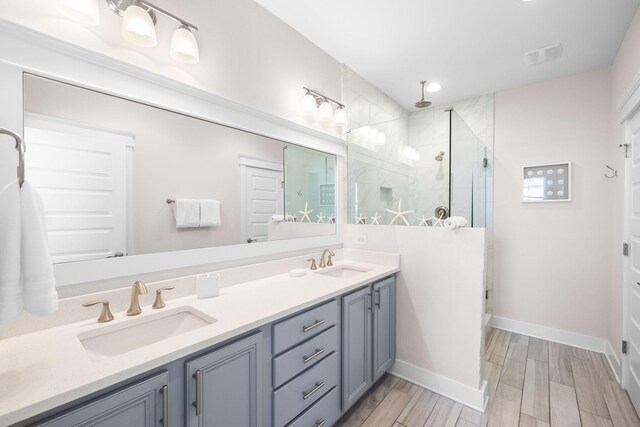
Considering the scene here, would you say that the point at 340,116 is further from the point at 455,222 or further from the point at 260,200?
the point at 455,222

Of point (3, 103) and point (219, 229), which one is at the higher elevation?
point (3, 103)

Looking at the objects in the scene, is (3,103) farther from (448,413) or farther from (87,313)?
(448,413)

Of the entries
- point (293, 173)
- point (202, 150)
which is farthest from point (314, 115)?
point (202, 150)

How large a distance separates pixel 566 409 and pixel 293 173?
2464mm

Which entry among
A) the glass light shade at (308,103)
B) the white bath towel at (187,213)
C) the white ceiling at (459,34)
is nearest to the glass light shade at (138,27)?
the white bath towel at (187,213)

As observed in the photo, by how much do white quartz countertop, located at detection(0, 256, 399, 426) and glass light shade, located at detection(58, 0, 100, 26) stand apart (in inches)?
48.8

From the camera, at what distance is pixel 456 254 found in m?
1.99

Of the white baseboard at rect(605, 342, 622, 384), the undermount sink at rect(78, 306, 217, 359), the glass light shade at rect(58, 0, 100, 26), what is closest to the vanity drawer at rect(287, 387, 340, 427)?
the undermount sink at rect(78, 306, 217, 359)

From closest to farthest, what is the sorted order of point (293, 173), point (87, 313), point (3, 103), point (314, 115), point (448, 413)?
point (3, 103), point (87, 313), point (448, 413), point (293, 173), point (314, 115)

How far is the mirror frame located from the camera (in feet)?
3.36

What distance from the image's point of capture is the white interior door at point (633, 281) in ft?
6.00

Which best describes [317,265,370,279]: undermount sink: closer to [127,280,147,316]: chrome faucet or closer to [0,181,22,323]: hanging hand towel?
[127,280,147,316]: chrome faucet

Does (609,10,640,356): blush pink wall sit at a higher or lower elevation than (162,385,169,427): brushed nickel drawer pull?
higher

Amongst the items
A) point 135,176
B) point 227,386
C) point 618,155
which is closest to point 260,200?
point 135,176
